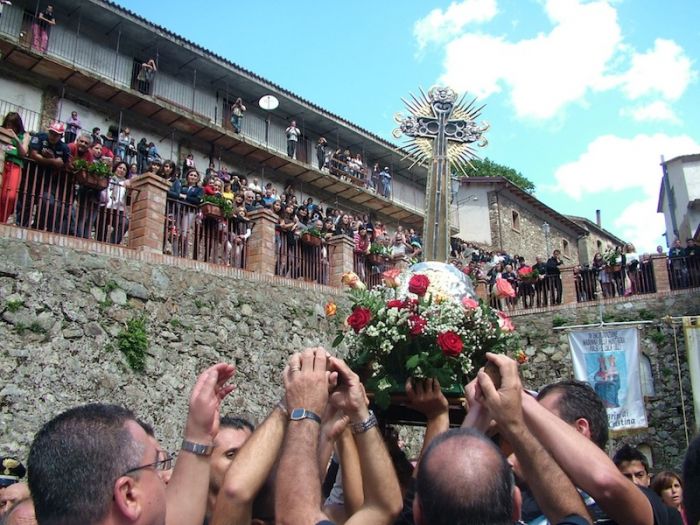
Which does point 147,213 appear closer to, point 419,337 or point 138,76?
point 419,337

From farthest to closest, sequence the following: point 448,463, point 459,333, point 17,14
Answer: point 17,14, point 459,333, point 448,463

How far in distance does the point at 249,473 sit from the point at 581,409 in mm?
1495

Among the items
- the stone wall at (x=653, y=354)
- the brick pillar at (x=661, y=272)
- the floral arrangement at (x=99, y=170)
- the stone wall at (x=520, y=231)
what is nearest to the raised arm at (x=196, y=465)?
the floral arrangement at (x=99, y=170)

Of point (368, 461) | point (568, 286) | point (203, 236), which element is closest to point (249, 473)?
point (368, 461)

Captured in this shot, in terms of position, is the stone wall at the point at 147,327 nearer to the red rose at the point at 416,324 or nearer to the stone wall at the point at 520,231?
the red rose at the point at 416,324

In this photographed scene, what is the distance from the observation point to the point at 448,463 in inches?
75.2

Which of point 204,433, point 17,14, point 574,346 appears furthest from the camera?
point 17,14

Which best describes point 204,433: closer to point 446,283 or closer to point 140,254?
point 446,283

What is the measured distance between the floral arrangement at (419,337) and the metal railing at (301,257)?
8.99 meters

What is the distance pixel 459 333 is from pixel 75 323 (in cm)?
681

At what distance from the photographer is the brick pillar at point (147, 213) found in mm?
10281

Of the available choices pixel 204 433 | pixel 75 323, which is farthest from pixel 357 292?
pixel 75 323

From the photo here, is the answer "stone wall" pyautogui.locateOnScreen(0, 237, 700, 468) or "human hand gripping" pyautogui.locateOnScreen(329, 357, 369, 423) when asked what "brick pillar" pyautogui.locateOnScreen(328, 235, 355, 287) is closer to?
"stone wall" pyautogui.locateOnScreen(0, 237, 700, 468)

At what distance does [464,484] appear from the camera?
187 centimetres
